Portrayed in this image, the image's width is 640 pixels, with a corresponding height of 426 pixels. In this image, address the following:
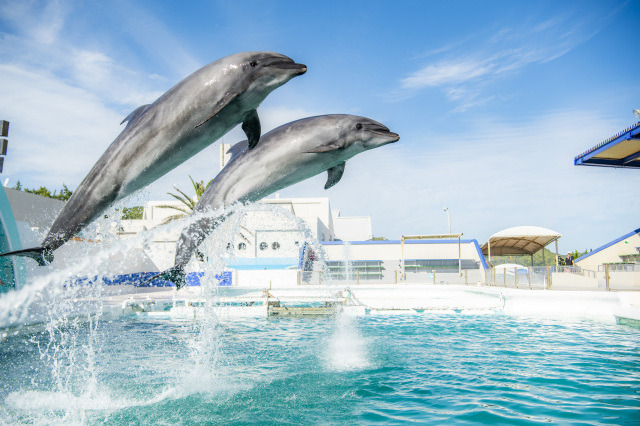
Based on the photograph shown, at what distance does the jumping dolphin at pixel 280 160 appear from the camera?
4.56 metres

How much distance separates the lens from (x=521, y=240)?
80.5ft

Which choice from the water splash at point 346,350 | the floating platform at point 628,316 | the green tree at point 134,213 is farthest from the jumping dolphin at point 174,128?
the green tree at point 134,213

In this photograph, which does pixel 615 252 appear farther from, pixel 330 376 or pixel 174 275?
pixel 174 275

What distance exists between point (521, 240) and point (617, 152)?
269 inches

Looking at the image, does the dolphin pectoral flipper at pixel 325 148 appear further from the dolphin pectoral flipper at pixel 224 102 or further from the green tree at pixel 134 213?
the green tree at pixel 134 213

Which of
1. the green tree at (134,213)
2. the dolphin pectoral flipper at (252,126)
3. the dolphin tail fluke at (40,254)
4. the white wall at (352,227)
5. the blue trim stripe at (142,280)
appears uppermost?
the green tree at (134,213)

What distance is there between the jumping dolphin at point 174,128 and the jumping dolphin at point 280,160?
72cm

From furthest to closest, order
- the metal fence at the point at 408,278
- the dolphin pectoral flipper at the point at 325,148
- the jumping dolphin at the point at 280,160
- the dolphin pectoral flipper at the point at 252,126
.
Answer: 1. the metal fence at the point at 408,278
2. the jumping dolphin at the point at 280,160
3. the dolphin pectoral flipper at the point at 325,148
4. the dolphin pectoral flipper at the point at 252,126

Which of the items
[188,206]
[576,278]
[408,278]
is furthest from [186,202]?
[576,278]

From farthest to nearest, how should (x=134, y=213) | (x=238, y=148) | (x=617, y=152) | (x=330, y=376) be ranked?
(x=134, y=213), (x=617, y=152), (x=330, y=376), (x=238, y=148)

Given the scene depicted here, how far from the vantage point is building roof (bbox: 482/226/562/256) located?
22406 millimetres

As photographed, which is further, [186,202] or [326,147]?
[186,202]

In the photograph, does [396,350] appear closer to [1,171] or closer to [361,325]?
[361,325]

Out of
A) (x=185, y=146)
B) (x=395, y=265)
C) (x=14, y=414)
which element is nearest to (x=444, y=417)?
(x=185, y=146)
